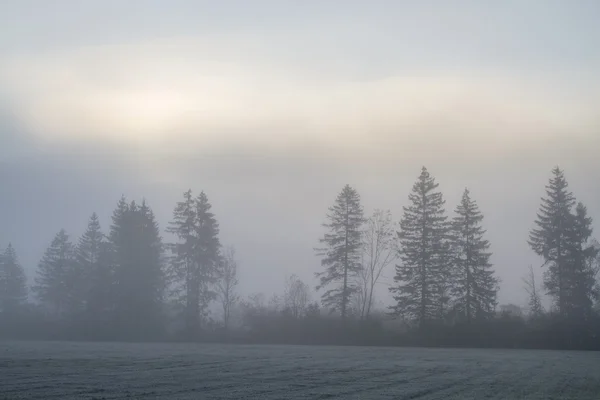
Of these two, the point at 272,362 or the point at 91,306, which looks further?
the point at 91,306

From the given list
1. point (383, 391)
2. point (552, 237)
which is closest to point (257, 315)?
point (552, 237)

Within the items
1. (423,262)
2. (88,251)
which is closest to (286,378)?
(423,262)

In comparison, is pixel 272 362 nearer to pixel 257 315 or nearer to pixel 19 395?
pixel 19 395

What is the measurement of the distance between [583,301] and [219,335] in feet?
137

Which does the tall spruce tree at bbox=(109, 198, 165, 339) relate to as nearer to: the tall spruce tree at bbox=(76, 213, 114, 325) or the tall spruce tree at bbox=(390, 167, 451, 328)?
the tall spruce tree at bbox=(76, 213, 114, 325)

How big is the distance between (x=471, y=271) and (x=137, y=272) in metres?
41.9

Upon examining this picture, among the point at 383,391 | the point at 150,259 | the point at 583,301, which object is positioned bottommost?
the point at 383,391

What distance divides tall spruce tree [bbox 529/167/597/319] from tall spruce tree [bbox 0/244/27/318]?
7305cm

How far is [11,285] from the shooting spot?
322 feet

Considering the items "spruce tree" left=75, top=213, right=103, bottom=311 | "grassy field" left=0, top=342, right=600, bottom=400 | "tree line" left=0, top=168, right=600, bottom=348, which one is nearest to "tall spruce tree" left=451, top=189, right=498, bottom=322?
"tree line" left=0, top=168, right=600, bottom=348

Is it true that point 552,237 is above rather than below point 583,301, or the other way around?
above

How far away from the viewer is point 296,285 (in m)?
105

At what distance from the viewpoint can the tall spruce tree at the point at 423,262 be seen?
242 feet

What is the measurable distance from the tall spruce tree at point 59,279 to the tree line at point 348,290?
1.67 feet
